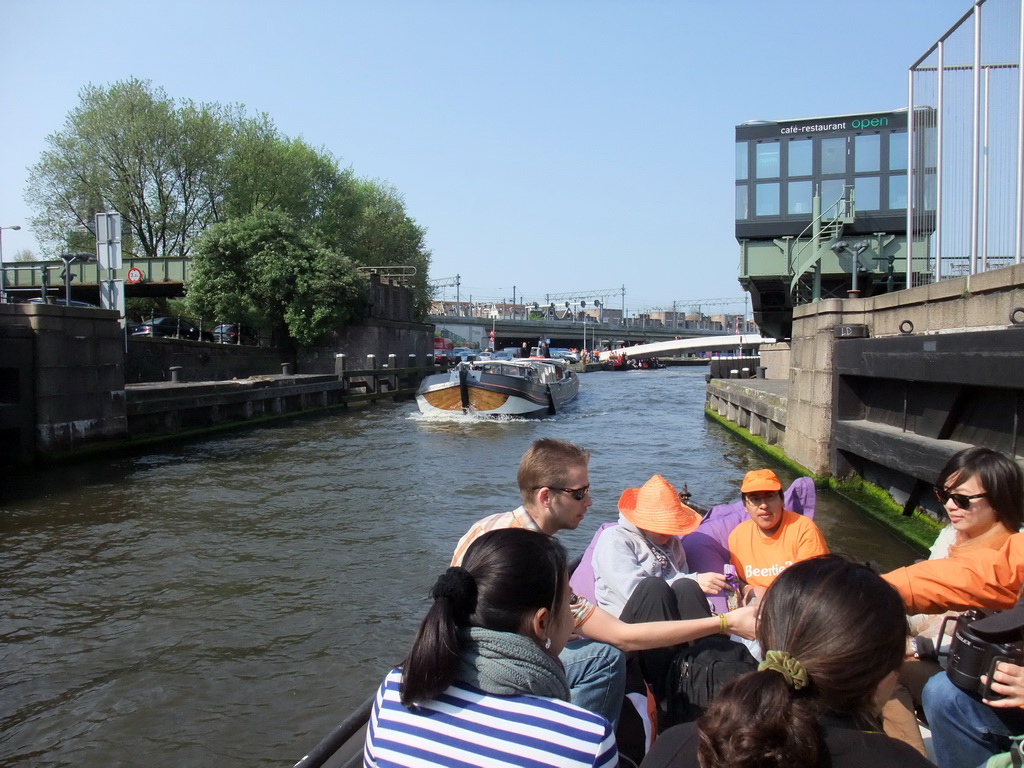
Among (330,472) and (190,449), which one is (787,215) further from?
(190,449)

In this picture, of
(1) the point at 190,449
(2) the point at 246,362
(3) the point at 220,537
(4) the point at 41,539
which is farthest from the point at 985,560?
(2) the point at 246,362

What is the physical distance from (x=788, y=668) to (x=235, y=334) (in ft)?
115

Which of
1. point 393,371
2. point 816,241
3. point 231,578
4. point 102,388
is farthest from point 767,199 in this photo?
point 393,371

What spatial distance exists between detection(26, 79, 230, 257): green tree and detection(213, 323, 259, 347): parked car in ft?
24.6

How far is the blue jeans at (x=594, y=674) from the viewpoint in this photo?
2908mm

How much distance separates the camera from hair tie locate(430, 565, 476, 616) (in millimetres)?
2053

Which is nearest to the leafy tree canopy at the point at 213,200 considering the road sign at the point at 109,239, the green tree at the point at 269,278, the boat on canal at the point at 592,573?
the green tree at the point at 269,278

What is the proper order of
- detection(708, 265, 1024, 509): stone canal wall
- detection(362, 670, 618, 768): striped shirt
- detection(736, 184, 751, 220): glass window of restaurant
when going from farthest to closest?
detection(736, 184, 751, 220): glass window of restaurant → detection(708, 265, 1024, 509): stone canal wall → detection(362, 670, 618, 768): striped shirt

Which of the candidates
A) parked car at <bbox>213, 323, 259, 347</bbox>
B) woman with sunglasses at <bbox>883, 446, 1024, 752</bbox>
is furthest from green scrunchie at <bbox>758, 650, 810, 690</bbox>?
parked car at <bbox>213, 323, 259, 347</bbox>

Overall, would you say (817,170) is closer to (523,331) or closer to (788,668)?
(788,668)

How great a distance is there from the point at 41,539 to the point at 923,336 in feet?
33.0

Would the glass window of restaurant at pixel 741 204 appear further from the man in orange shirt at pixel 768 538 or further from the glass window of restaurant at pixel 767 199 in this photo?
the man in orange shirt at pixel 768 538

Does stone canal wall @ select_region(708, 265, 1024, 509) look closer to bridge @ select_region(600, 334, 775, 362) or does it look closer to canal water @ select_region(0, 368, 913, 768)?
canal water @ select_region(0, 368, 913, 768)

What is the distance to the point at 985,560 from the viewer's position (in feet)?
9.78
